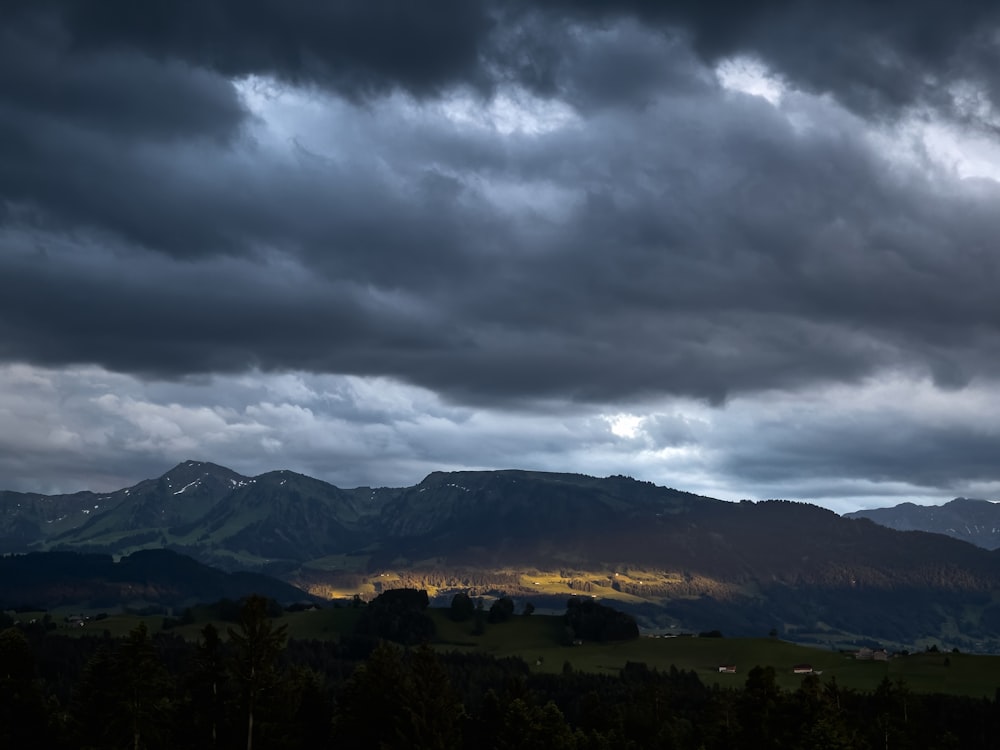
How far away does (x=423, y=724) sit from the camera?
125062 mm

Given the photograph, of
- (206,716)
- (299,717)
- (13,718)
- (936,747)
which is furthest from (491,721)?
(936,747)

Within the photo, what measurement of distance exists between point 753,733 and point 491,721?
104 ft

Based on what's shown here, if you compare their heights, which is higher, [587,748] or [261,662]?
[261,662]

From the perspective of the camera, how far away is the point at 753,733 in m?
136

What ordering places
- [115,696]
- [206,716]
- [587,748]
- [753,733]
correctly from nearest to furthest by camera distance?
[115,696], [206,716], [753,733], [587,748]

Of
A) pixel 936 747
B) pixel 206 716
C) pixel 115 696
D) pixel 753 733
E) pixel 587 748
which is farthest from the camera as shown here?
pixel 936 747

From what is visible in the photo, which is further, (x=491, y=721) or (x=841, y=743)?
(x=491, y=721)

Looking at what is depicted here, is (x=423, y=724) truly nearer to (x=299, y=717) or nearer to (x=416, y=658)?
(x=416, y=658)

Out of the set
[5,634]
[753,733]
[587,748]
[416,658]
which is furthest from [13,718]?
[753,733]

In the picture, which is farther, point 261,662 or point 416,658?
point 416,658

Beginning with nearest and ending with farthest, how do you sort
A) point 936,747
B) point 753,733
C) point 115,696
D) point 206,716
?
point 115,696, point 206,716, point 753,733, point 936,747

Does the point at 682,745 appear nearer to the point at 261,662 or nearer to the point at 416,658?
the point at 416,658

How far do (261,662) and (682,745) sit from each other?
66.0m

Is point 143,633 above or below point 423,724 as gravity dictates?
above
